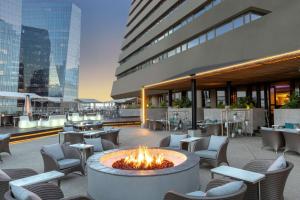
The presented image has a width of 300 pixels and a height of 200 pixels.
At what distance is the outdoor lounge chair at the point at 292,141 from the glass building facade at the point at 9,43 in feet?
248

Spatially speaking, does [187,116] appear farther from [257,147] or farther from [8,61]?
[8,61]

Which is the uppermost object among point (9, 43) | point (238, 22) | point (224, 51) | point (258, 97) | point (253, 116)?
point (9, 43)

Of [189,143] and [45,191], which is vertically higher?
[189,143]

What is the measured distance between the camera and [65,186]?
5398 millimetres

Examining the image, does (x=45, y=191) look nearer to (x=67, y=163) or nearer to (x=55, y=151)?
(x=67, y=163)

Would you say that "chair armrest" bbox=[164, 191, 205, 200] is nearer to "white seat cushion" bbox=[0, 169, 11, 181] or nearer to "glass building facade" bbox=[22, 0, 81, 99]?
"white seat cushion" bbox=[0, 169, 11, 181]

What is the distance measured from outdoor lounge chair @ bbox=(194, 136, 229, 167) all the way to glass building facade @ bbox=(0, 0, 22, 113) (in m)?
74.3

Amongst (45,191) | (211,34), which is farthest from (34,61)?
(45,191)

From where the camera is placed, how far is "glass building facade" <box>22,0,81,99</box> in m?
83.6

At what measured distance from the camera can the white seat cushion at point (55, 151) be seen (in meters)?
6.04

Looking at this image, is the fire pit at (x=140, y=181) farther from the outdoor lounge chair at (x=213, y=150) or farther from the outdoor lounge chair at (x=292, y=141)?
the outdoor lounge chair at (x=292, y=141)

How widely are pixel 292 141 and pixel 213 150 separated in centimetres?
339

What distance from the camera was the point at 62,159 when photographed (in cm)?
626

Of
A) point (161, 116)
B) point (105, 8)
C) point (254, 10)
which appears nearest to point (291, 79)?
Result: point (254, 10)
